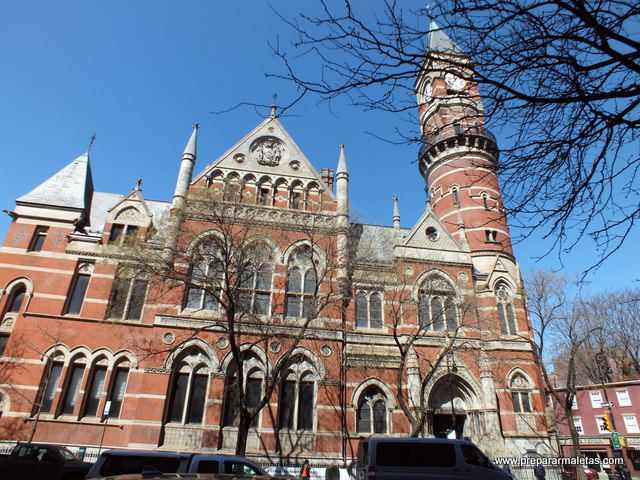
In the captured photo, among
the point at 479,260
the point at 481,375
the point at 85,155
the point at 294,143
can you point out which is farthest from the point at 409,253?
the point at 85,155

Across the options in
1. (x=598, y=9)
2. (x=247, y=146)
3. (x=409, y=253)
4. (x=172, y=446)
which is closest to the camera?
(x=598, y=9)

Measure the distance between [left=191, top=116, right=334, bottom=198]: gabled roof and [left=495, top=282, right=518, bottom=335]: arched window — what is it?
11.4 metres

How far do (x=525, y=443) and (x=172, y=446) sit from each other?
633 inches

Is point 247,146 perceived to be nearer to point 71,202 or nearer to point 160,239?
point 160,239

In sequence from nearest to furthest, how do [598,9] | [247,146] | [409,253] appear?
[598,9] < [409,253] < [247,146]

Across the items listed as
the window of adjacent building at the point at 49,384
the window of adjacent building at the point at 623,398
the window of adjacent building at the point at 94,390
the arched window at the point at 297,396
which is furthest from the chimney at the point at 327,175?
→ the window of adjacent building at the point at 623,398

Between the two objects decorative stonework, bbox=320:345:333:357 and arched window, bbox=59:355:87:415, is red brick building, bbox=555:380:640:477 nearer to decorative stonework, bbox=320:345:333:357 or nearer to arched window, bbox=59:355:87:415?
decorative stonework, bbox=320:345:333:357

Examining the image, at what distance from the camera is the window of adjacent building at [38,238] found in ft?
67.7

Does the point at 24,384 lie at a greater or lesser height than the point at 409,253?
lesser

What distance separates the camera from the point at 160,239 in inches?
788

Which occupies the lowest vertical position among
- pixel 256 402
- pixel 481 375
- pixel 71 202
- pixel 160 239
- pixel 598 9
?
pixel 256 402

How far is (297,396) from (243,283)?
5947 mm

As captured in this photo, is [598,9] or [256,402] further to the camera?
[256,402]

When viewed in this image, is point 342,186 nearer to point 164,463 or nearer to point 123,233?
point 123,233
